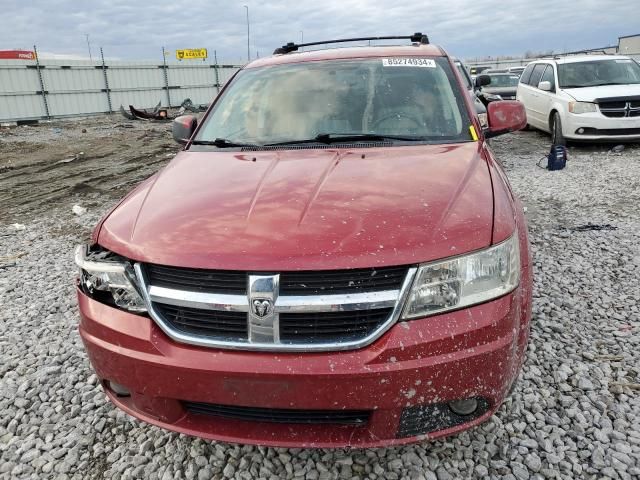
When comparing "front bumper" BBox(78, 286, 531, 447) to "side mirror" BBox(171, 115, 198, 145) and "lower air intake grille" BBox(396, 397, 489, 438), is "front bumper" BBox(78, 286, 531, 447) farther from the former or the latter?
"side mirror" BBox(171, 115, 198, 145)

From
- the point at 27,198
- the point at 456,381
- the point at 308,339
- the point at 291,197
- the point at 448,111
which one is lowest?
the point at 27,198

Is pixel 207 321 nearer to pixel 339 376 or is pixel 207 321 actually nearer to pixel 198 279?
pixel 198 279

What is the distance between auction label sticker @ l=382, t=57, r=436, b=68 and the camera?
10.2 ft

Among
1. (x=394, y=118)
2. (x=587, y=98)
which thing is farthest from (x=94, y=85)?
(x=394, y=118)

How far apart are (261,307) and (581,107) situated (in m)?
9.36

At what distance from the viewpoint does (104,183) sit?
8.42 meters

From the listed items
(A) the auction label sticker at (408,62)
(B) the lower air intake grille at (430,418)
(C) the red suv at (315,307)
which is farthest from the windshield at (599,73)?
(B) the lower air intake grille at (430,418)

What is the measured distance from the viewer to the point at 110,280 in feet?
6.25

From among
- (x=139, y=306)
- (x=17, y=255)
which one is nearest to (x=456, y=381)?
(x=139, y=306)

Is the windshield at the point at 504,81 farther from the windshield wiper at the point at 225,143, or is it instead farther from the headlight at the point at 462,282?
the headlight at the point at 462,282

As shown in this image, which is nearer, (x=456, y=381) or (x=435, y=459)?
(x=456, y=381)

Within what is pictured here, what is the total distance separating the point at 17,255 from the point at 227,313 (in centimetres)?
445

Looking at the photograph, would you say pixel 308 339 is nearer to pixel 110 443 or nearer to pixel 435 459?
pixel 435 459

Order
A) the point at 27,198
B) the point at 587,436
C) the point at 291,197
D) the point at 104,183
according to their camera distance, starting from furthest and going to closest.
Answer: the point at 104,183 → the point at 27,198 → the point at 587,436 → the point at 291,197
